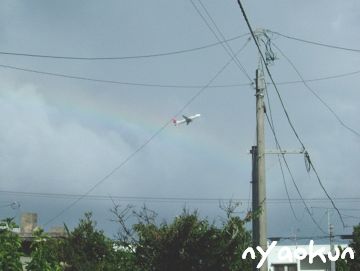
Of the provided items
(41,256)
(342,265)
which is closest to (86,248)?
(41,256)

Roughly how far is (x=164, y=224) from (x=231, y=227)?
1.47m

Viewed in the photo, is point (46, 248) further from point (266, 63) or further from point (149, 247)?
point (266, 63)

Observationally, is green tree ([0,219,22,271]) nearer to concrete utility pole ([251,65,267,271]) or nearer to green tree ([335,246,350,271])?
concrete utility pole ([251,65,267,271])

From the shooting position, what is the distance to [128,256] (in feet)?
54.1

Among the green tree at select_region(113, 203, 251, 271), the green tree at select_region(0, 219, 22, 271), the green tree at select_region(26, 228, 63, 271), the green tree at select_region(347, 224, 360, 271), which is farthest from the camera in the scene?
the green tree at select_region(347, 224, 360, 271)

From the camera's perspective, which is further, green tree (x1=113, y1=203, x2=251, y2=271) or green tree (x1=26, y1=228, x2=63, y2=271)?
green tree (x1=113, y1=203, x2=251, y2=271)

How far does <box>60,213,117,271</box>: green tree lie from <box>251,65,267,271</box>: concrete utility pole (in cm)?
384

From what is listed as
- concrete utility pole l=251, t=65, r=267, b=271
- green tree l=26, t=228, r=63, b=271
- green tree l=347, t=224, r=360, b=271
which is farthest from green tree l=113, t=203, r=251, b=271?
green tree l=347, t=224, r=360, b=271

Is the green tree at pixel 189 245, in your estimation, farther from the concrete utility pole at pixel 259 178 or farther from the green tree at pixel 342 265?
the green tree at pixel 342 265

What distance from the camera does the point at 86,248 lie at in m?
20.2

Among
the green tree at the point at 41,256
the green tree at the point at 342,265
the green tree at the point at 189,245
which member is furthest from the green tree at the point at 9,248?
the green tree at the point at 342,265

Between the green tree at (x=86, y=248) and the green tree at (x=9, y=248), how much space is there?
33.9 ft

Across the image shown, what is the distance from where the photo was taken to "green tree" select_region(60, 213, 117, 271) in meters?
18.4

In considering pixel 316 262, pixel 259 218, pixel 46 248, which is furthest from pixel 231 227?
pixel 316 262
